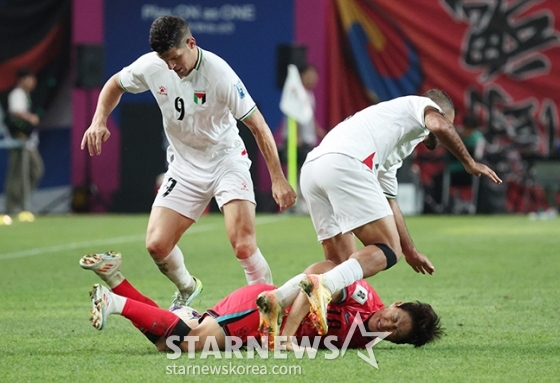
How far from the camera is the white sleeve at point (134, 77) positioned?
768 centimetres

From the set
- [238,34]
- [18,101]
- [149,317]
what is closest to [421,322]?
[149,317]

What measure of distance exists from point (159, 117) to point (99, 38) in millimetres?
2187

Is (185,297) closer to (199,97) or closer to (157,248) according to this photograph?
(157,248)

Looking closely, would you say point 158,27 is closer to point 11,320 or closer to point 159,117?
point 11,320

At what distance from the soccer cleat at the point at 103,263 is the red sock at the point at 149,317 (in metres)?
0.47

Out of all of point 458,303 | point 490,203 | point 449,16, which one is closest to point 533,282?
point 458,303

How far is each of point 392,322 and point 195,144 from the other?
7.02ft

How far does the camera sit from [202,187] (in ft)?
25.8

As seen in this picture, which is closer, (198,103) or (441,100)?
(441,100)

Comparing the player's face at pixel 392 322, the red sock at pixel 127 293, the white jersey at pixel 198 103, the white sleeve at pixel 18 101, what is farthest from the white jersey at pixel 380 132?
the white sleeve at pixel 18 101

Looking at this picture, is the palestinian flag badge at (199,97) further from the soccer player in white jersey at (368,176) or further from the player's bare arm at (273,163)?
the soccer player in white jersey at (368,176)

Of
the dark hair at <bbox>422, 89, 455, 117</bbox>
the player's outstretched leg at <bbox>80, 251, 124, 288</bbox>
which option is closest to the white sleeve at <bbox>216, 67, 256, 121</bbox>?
the dark hair at <bbox>422, 89, 455, 117</bbox>

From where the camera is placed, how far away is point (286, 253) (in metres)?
13.2

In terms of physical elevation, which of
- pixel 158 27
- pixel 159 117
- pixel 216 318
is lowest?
pixel 159 117
